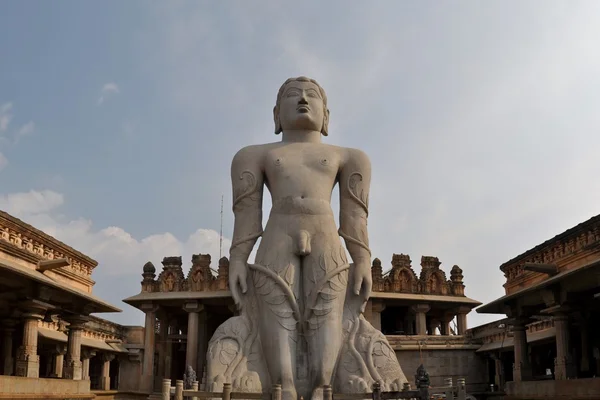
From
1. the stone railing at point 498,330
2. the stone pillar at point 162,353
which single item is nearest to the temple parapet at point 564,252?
the stone railing at point 498,330

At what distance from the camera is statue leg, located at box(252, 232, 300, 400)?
29.4ft

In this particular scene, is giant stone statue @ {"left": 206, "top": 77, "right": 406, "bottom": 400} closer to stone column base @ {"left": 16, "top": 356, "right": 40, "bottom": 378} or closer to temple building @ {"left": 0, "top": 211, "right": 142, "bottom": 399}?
temple building @ {"left": 0, "top": 211, "right": 142, "bottom": 399}

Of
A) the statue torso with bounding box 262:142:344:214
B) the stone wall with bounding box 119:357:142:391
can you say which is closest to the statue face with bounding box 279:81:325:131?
the statue torso with bounding box 262:142:344:214

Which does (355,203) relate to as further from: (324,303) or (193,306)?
(193,306)

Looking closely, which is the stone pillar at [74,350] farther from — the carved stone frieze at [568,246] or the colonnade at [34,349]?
the carved stone frieze at [568,246]

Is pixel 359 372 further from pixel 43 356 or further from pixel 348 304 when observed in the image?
pixel 43 356

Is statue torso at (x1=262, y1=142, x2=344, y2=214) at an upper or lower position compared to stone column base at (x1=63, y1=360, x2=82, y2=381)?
upper

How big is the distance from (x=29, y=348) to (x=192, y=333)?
11641mm

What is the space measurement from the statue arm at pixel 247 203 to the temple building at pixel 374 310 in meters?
16.5

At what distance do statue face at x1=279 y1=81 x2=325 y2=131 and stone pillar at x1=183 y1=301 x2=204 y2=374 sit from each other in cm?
1848

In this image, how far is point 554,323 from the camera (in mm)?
17312

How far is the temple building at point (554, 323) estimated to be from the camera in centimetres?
1459

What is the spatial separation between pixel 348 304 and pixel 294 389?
1.49 m

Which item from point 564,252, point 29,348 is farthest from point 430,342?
point 29,348
